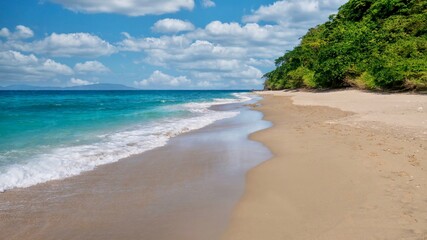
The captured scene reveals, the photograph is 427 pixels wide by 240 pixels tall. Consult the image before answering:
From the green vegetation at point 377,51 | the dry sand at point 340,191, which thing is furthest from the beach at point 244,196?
the green vegetation at point 377,51

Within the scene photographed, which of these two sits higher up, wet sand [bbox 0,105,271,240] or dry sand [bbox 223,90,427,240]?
dry sand [bbox 223,90,427,240]

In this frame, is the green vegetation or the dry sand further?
the green vegetation

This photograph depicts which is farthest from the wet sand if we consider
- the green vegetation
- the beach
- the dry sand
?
the green vegetation

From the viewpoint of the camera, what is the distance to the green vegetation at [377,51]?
1030 inches

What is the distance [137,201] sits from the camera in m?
5.29

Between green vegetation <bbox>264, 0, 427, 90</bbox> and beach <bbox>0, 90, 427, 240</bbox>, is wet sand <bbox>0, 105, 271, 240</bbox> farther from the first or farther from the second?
green vegetation <bbox>264, 0, 427, 90</bbox>

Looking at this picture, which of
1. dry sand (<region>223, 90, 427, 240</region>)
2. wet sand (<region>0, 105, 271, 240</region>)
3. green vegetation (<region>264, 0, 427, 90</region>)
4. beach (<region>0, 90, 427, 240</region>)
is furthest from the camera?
green vegetation (<region>264, 0, 427, 90</region>)

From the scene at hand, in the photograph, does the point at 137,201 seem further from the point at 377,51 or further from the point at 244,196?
the point at 377,51

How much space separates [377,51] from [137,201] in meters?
34.1

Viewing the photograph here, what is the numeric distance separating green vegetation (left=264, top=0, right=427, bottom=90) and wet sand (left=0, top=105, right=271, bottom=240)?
22.5 m

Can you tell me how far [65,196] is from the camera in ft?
18.3

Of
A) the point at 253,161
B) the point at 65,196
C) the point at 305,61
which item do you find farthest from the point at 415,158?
the point at 305,61

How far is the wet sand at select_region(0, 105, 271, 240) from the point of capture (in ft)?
13.7

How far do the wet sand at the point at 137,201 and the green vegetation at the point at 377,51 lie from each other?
73.8ft
